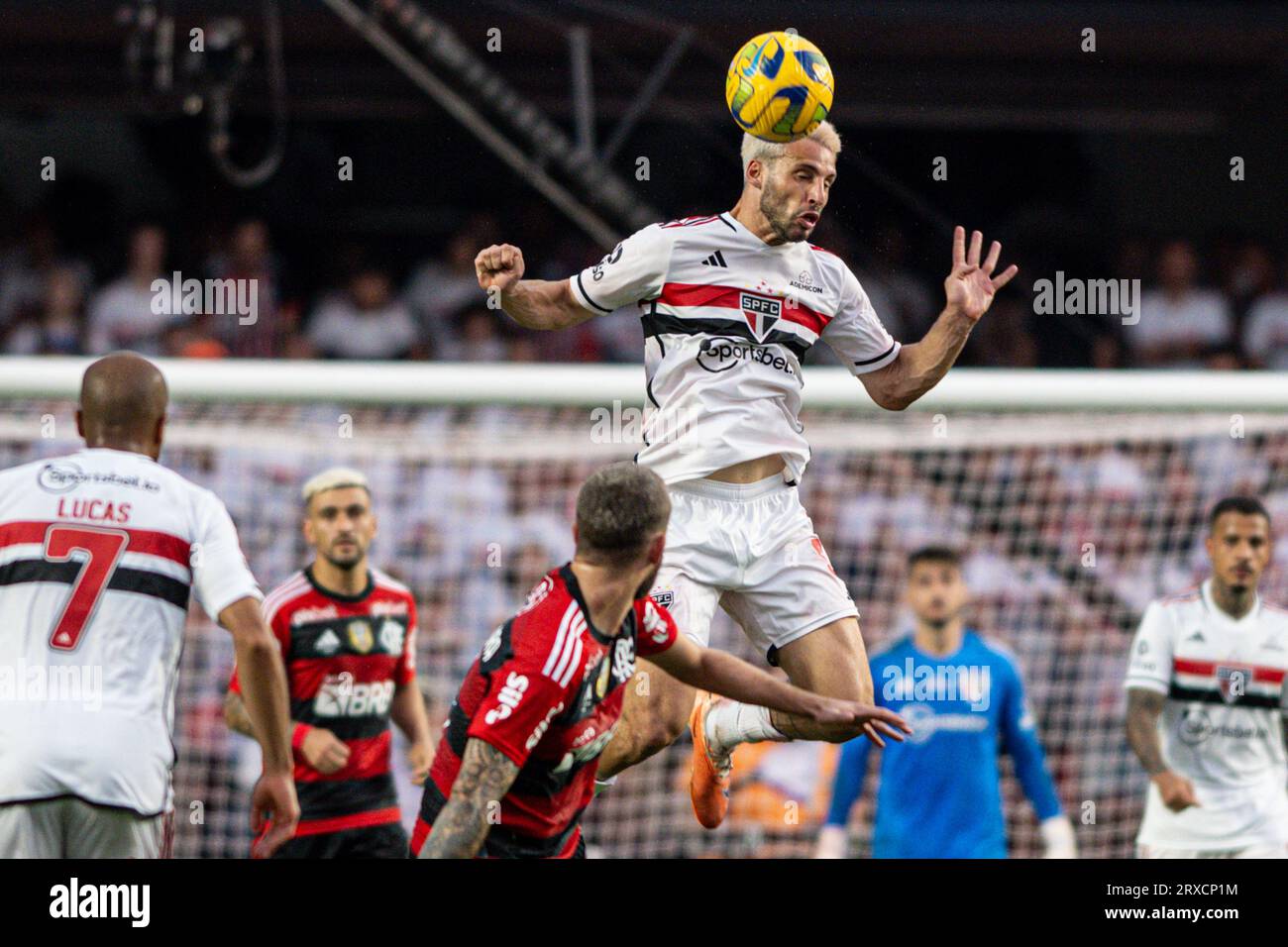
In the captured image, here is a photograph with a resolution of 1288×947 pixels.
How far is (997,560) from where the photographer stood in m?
9.84

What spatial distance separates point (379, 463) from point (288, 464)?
503mm

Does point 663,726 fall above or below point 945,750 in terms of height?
above

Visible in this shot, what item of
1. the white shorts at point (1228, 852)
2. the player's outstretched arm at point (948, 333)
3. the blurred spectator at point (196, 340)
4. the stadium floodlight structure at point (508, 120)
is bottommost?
the white shorts at point (1228, 852)

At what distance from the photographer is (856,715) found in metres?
5.00

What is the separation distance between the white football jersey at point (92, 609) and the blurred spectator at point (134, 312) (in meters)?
6.21

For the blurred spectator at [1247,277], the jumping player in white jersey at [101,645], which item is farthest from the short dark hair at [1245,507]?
the jumping player in white jersey at [101,645]

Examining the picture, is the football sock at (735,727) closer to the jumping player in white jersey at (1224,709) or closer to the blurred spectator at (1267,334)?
the jumping player in white jersey at (1224,709)

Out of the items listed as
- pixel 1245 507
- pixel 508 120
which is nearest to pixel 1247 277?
pixel 1245 507

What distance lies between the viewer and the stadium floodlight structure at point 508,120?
10.4 meters

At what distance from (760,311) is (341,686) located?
2988 mm

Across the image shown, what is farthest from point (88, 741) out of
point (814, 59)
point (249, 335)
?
point (249, 335)

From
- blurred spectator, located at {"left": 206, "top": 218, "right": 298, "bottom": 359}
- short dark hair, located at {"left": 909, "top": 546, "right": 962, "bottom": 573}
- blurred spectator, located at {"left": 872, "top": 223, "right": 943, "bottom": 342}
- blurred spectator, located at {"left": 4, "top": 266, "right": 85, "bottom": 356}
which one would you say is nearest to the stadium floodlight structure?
blurred spectator, located at {"left": 872, "top": 223, "right": 943, "bottom": 342}

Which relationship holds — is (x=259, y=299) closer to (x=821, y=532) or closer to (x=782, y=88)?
(x=821, y=532)
